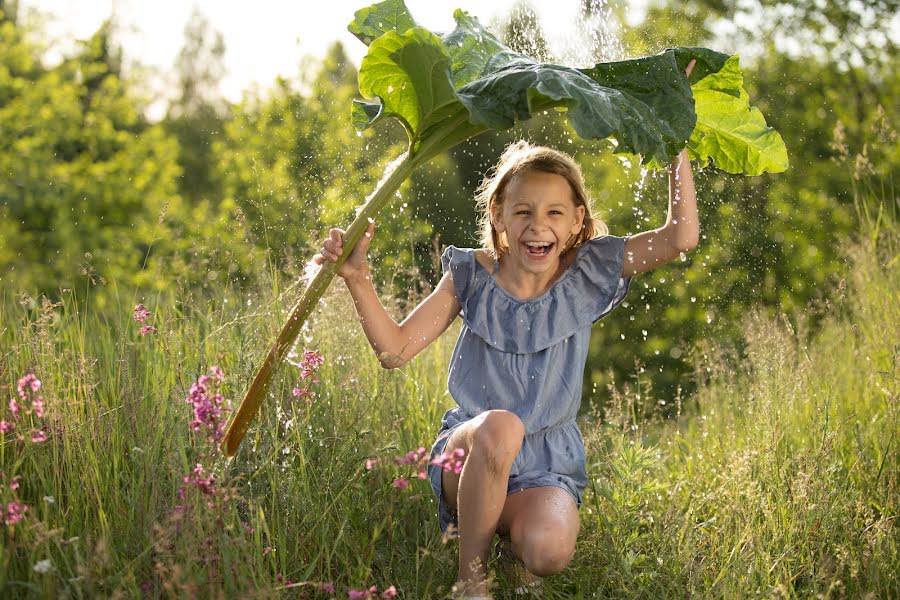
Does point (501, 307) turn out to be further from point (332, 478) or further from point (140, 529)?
point (140, 529)

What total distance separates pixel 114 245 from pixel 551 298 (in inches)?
339

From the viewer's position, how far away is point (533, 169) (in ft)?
10.8

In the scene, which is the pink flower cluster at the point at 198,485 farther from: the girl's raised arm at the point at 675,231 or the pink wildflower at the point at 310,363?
the girl's raised arm at the point at 675,231

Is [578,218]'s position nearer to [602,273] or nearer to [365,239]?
[602,273]

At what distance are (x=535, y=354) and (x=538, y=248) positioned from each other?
38cm

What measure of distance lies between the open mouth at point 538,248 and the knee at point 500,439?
67cm

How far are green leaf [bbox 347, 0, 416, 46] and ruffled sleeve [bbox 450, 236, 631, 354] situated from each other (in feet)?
2.88

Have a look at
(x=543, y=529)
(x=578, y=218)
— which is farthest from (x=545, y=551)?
(x=578, y=218)

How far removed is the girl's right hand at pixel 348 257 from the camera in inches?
105

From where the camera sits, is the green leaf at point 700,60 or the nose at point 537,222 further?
the nose at point 537,222

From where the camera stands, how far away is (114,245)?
10.8 m

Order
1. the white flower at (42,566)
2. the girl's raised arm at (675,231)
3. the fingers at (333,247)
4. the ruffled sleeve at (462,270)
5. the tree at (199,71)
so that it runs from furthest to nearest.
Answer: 1. the tree at (199,71)
2. the ruffled sleeve at (462,270)
3. the girl's raised arm at (675,231)
4. the fingers at (333,247)
5. the white flower at (42,566)

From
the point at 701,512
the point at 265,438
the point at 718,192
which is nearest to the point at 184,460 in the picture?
the point at 265,438

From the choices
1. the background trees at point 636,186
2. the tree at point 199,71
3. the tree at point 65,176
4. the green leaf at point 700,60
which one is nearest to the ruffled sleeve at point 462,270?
the green leaf at point 700,60
